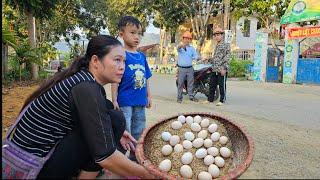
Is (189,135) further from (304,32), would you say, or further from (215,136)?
(304,32)

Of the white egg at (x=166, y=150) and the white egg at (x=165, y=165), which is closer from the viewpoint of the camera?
the white egg at (x=165, y=165)

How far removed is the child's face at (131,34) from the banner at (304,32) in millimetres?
14069

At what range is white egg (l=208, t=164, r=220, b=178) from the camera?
2670mm

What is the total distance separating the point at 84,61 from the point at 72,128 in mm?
369

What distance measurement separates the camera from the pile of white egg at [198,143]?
9.17 feet

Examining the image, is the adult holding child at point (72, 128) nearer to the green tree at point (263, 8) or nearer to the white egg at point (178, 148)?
the white egg at point (178, 148)

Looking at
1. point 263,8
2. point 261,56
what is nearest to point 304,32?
point 261,56

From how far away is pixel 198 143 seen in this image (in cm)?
292

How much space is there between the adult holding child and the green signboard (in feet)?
50.1

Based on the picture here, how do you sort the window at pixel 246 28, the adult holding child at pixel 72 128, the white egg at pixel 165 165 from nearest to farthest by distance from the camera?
1. the adult holding child at pixel 72 128
2. the white egg at pixel 165 165
3. the window at pixel 246 28

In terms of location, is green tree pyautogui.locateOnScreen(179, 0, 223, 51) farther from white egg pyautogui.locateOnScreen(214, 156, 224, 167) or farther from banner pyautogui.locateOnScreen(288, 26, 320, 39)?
white egg pyautogui.locateOnScreen(214, 156, 224, 167)

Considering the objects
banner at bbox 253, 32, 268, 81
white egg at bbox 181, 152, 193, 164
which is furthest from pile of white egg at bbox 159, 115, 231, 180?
banner at bbox 253, 32, 268, 81

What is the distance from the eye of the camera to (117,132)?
7.88 feet

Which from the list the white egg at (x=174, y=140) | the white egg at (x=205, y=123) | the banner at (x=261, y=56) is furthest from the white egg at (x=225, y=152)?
the banner at (x=261, y=56)
